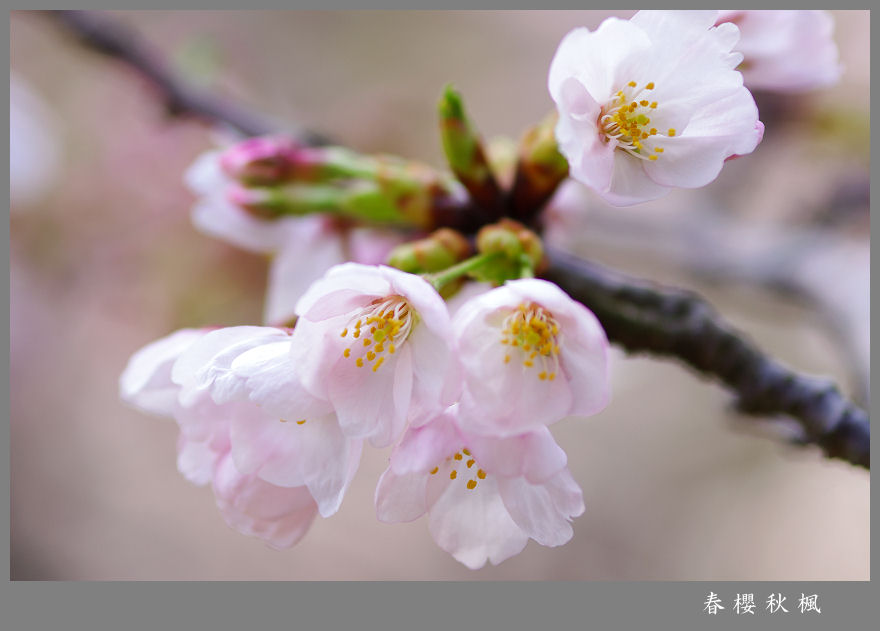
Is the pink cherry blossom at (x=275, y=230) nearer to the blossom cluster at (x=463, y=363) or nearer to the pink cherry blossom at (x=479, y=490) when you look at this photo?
the blossom cluster at (x=463, y=363)

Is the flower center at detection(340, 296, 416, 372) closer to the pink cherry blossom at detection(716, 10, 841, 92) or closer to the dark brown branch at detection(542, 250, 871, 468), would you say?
the dark brown branch at detection(542, 250, 871, 468)

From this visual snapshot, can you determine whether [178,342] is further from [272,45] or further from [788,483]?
[272,45]

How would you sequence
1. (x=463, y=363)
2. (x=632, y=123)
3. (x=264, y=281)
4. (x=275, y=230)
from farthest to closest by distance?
(x=264, y=281) < (x=275, y=230) < (x=632, y=123) < (x=463, y=363)

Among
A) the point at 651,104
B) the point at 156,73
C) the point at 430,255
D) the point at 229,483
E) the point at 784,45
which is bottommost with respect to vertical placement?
the point at 229,483

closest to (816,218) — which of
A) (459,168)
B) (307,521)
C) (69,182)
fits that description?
(459,168)

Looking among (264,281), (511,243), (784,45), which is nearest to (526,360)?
(511,243)

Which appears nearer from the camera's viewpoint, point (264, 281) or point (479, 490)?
point (479, 490)

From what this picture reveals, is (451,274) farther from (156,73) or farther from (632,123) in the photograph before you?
(156,73)
